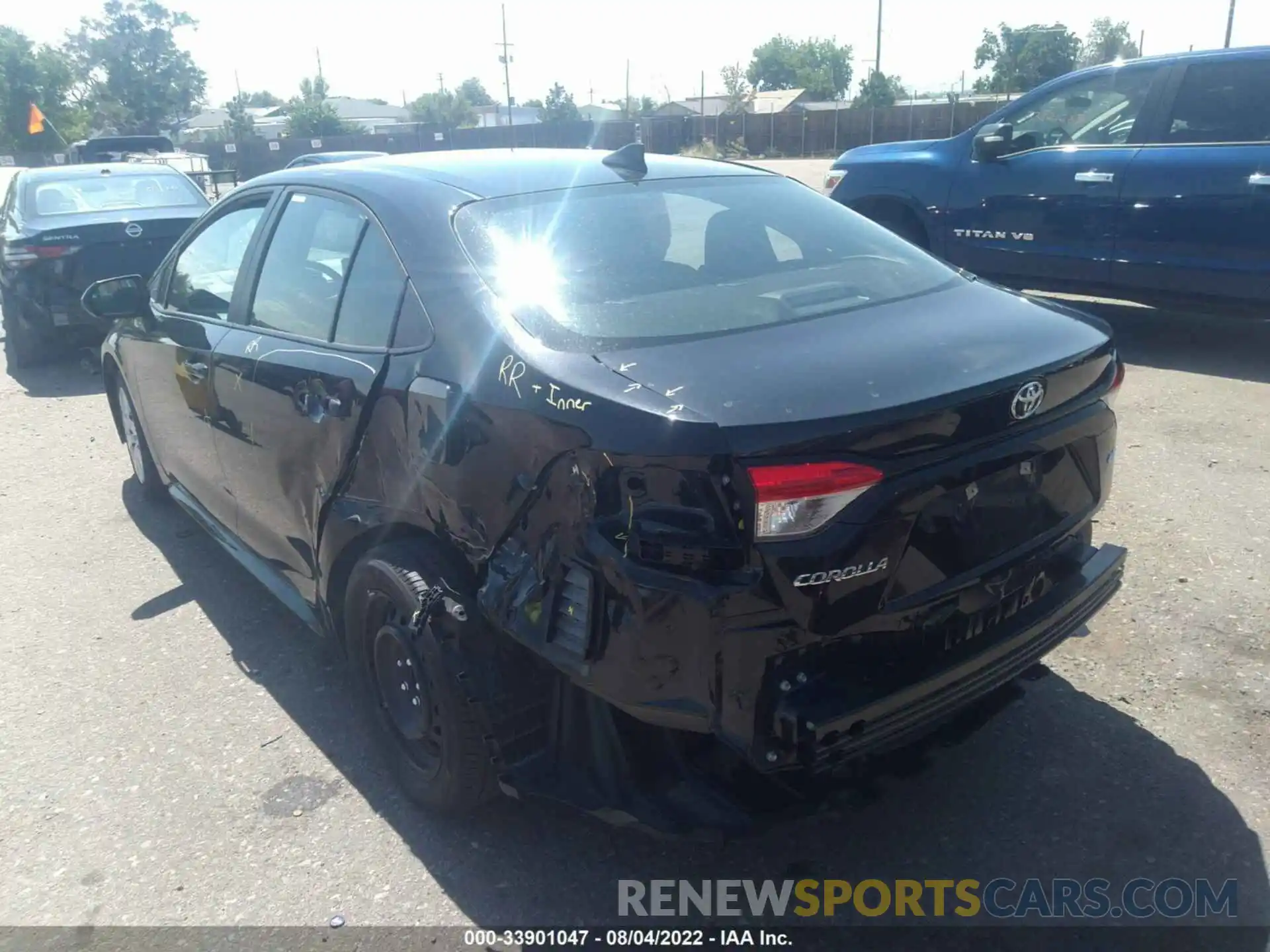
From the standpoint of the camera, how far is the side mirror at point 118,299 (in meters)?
4.50

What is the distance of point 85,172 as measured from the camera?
9.80 metres

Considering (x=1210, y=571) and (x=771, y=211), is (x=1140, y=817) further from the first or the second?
(x=771, y=211)

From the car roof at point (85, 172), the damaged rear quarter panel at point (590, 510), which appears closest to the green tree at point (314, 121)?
the car roof at point (85, 172)

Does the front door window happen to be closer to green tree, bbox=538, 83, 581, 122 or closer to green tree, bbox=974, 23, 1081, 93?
green tree, bbox=974, 23, 1081, 93

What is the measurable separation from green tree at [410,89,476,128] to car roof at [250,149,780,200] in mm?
69197

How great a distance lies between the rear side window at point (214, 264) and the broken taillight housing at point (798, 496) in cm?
257

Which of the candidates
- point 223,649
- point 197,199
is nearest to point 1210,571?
point 223,649

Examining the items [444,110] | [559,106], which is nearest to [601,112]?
[559,106]

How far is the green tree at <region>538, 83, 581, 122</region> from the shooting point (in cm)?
6250

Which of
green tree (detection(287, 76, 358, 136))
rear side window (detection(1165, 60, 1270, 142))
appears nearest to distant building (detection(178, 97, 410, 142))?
green tree (detection(287, 76, 358, 136))

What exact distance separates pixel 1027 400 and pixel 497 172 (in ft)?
5.84

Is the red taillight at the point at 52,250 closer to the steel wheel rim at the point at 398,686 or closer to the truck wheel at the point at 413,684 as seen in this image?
the truck wheel at the point at 413,684

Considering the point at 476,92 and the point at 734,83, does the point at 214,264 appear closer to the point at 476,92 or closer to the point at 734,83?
the point at 734,83

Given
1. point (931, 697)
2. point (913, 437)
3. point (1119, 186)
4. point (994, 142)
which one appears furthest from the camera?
point (994, 142)
